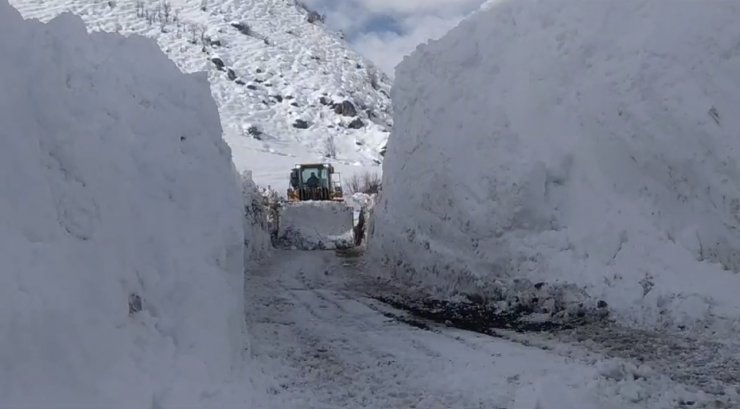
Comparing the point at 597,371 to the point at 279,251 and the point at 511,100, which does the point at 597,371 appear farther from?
the point at 279,251

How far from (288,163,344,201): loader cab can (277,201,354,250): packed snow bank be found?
2.79 m

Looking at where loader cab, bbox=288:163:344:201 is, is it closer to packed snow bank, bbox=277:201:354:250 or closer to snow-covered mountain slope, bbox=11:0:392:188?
packed snow bank, bbox=277:201:354:250

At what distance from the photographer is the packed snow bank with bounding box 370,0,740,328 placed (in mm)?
8359

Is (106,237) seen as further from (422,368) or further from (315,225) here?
(315,225)

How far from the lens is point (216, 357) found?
5.68 metres

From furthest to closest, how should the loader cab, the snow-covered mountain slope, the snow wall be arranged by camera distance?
the snow-covered mountain slope, the loader cab, the snow wall

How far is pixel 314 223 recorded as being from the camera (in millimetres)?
21328

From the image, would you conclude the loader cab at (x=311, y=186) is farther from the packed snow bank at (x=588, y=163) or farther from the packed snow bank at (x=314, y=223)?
the packed snow bank at (x=588, y=163)

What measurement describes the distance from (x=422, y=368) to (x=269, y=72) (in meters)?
70.2

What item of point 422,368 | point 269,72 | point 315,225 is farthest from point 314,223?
point 269,72

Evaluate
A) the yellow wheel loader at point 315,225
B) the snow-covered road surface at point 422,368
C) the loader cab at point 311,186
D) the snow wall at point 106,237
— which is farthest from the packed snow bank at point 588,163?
the loader cab at point 311,186

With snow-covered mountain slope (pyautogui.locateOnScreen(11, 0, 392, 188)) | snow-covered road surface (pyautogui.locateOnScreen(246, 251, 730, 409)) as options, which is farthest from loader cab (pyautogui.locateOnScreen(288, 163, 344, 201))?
snow-covered mountain slope (pyautogui.locateOnScreen(11, 0, 392, 188))

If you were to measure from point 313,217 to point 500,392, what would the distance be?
16187 mm

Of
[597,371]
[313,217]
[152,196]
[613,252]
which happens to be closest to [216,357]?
[152,196]
